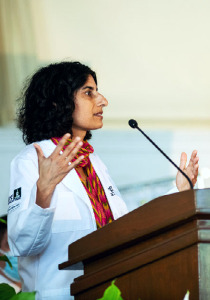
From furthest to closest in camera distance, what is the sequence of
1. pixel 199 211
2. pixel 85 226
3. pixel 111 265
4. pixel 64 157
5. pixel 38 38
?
pixel 38 38
pixel 85 226
pixel 64 157
pixel 111 265
pixel 199 211

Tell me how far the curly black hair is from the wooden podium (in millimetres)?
980

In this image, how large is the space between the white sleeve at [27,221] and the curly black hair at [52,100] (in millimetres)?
441

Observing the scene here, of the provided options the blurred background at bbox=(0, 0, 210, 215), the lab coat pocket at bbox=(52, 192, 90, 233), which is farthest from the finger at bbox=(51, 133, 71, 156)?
the blurred background at bbox=(0, 0, 210, 215)

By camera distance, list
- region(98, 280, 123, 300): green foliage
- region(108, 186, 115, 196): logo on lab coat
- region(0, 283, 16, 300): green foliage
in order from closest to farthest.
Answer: region(98, 280, 123, 300): green foliage < region(0, 283, 16, 300): green foliage < region(108, 186, 115, 196): logo on lab coat

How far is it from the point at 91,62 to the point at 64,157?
4.31m

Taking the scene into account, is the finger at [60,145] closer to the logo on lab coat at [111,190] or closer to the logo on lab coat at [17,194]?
the logo on lab coat at [17,194]

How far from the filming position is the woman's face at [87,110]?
2400mm

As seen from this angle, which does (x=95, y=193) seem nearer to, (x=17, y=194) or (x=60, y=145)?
(x=17, y=194)

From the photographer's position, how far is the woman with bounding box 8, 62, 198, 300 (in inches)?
71.9

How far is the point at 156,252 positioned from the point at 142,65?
190 inches

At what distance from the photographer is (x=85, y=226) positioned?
212cm

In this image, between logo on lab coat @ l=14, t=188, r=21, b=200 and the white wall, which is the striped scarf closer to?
logo on lab coat @ l=14, t=188, r=21, b=200

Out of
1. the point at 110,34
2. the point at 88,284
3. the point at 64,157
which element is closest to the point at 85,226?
the point at 64,157

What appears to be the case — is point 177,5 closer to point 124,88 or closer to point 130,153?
point 124,88
